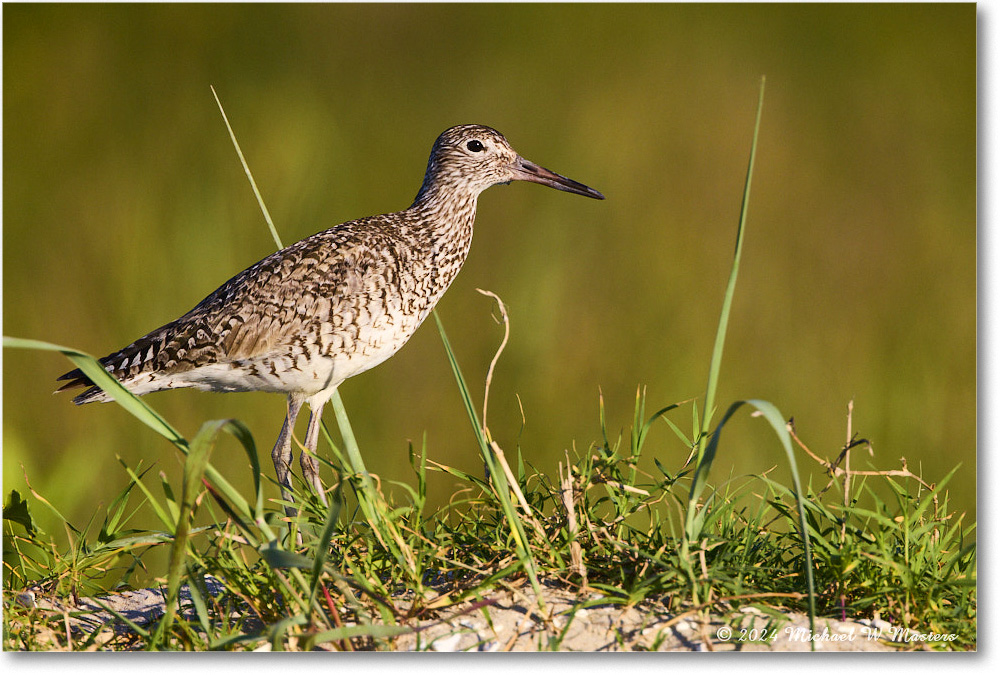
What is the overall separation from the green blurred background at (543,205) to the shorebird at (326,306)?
0.45 metres

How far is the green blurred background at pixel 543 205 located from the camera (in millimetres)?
4398

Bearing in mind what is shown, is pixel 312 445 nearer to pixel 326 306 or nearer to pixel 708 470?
pixel 326 306

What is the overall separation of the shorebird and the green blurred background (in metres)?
0.45

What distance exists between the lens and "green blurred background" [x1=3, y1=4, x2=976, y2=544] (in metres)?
4.40

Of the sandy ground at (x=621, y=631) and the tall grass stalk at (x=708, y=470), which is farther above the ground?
the tall grass stalk at (x=708, y=470)

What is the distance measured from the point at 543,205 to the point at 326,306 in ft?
5.66

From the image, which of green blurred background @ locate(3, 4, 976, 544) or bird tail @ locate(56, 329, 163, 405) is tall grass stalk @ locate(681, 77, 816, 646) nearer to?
green blurred background @ locate(3, 4, 976, 544)

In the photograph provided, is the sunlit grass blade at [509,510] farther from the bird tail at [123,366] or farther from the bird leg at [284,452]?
the bird tail at [123,366]

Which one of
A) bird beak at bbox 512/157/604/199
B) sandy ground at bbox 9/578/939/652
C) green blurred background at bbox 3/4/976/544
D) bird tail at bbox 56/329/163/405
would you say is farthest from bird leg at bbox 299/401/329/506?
bird beak at bbox 512/157/604/199

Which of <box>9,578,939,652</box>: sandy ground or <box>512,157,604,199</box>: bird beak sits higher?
<box>512,157,604,199</box>: bird beak

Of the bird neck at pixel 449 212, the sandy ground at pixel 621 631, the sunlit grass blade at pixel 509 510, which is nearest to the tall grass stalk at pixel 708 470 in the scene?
the sandy ground at pixel 621 631

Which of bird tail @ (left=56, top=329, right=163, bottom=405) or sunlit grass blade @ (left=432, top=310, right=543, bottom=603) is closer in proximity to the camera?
sunlit grass blade @ (left=432, top=310, right=543, bottom=603)

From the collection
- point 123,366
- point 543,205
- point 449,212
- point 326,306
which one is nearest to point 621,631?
point 326,306

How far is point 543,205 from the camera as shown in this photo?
532cm
